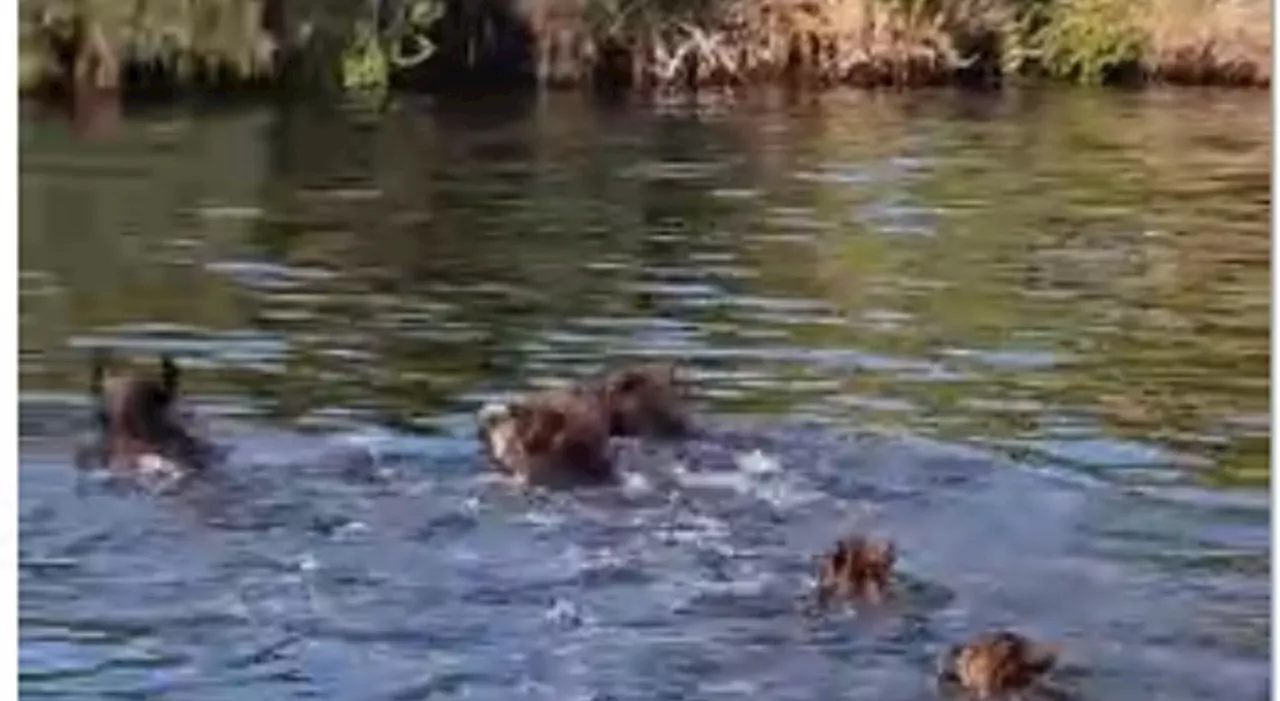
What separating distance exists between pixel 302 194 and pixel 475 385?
0.18 m

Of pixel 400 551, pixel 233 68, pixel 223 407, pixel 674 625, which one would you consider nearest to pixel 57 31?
pixel 233 68

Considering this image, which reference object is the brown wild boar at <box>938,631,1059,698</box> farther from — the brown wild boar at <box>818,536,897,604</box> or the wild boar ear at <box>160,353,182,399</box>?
the wild boar ear at <box>160,353,182,399</box>

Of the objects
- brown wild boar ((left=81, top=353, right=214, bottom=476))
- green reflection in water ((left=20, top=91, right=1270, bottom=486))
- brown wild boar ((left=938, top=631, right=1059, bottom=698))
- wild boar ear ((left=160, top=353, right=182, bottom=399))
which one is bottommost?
brown wild boar ((left=938, top=631, right=1059, bottom=698))

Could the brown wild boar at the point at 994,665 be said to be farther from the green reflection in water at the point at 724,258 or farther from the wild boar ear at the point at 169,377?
the wild boar ear at the point at 169,377

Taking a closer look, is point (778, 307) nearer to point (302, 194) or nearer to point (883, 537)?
point (883, 537)

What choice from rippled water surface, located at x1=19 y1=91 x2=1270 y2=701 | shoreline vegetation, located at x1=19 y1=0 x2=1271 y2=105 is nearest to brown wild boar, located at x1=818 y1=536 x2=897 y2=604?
rippled water surface, located at x1=19 y1=91 x2=1270 y2=701

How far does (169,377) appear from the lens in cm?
188

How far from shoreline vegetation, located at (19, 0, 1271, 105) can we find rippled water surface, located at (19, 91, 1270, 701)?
25 millimetres

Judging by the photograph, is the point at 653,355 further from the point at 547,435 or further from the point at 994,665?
the point at 994,665

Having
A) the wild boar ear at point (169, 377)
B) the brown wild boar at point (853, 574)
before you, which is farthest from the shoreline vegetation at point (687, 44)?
the brown wild boar at point (853, 574)

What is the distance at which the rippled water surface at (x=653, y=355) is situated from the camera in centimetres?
187

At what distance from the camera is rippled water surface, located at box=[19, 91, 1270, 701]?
1.87m

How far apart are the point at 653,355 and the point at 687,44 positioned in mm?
234

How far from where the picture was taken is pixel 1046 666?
187 centimetres
